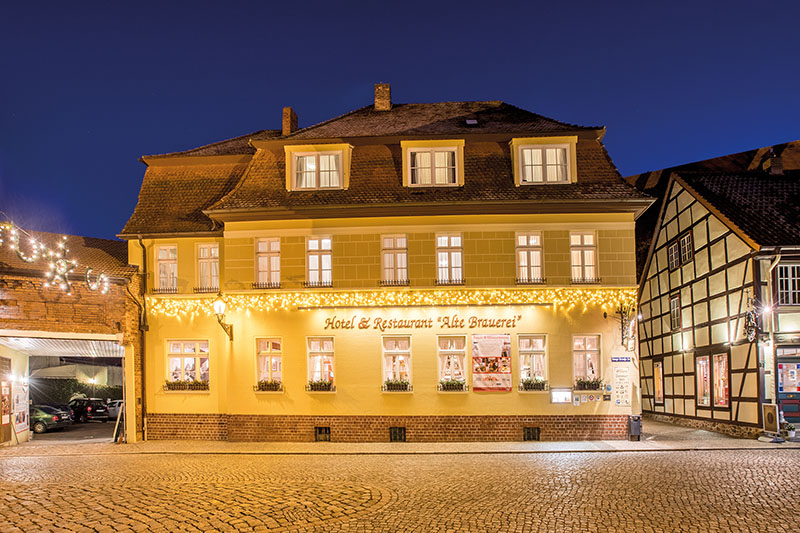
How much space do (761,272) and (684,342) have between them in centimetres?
628

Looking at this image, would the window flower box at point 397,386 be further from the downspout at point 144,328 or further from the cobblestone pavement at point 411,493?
the downspout at point 144,328

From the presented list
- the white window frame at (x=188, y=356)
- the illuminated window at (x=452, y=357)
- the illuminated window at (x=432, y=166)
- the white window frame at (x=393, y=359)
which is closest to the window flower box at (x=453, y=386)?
the illuminated window at (x=452, y=357)

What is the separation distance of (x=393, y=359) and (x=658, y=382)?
Result: 14.1 metres

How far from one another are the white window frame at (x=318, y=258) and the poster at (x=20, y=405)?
10440mm

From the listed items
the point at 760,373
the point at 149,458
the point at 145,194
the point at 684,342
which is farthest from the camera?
the point at 684,342

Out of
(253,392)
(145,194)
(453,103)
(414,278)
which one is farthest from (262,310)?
(453,103)

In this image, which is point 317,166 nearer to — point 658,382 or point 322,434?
point 322,434

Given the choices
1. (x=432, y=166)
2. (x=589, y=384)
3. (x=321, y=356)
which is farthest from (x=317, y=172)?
(x=589, y=384)

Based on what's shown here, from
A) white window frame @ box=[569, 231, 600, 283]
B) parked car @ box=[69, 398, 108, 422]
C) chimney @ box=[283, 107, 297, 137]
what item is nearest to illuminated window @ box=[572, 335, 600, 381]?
white window frame @ box=[569, 231, 600, 283]

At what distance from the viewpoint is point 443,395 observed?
23438 millimetres

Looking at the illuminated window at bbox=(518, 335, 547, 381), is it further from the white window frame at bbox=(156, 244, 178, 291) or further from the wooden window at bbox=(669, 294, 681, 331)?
the white window frame at bbox=(156, 244, 178, 291)

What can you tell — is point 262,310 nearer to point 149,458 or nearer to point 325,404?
point 325,404

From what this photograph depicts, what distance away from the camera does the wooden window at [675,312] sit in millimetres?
29906

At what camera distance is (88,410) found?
3781cm
